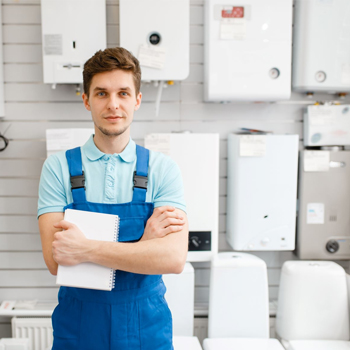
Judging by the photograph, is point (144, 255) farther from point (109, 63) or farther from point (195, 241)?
point (195, 241)

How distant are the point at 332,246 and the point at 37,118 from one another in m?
1.99

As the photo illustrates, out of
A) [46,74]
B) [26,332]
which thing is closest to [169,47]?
[46,74]

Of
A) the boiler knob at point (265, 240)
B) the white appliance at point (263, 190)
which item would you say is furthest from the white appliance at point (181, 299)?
the boiler knob at point (265, 240)

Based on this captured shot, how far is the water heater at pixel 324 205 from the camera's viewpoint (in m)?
2.35

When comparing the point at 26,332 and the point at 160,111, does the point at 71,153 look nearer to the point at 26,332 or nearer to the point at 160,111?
the point at 160,111

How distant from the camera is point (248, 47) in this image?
2.20 meters

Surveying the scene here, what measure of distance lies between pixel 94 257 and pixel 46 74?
1306 millimetres

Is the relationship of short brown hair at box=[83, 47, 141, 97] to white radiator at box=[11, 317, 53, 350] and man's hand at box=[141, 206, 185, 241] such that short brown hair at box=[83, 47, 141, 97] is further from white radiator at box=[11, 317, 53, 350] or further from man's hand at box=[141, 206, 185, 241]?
white radiator at box=[11, 317, 53, 350]

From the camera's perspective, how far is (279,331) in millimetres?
2271

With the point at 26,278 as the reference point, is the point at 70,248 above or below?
above

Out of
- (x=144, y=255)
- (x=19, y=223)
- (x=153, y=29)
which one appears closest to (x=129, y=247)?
(x=144, y=255)

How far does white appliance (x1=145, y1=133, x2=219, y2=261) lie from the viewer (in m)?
2.21

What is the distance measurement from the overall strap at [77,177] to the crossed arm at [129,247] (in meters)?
0.09

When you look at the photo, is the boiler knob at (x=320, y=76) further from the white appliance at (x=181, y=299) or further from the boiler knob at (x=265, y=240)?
the white appliance at (x=181, y=299)
